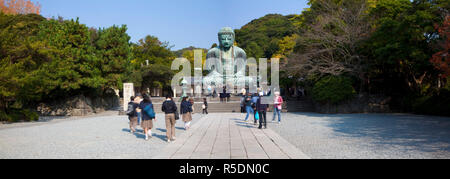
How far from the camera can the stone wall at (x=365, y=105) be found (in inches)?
774

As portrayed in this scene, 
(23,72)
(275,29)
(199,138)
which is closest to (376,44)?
(199,138)

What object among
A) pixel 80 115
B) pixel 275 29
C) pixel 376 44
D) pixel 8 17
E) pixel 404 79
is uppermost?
pixel 275 29

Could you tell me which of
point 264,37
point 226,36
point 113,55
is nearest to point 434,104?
point 226,36

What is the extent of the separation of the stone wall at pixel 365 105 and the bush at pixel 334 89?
43 cm

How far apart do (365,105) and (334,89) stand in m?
2.31

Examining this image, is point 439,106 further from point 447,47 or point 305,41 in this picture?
point 305,41

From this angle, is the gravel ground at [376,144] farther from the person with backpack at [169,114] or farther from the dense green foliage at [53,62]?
the dense green foliage at [53,62]

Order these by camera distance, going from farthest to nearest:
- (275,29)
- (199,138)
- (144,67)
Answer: (275,29) → (144,67) → (199,138)

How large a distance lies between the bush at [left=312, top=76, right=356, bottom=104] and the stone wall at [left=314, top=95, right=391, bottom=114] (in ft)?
1.40

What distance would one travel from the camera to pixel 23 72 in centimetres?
1523

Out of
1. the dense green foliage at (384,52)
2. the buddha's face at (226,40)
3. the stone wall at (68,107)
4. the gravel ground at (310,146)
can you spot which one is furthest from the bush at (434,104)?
the stone wall at (68,107)

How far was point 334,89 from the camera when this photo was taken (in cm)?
1933

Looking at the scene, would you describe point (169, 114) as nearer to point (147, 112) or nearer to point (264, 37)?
point (147, 112)

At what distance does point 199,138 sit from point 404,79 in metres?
15.4
